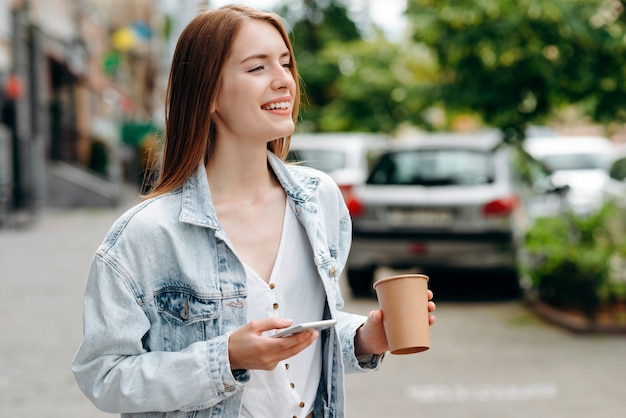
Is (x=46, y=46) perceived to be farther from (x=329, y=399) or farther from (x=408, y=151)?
Answer: (x=329, y=399)

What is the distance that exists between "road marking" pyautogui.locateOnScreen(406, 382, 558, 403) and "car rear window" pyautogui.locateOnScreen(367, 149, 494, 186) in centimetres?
339

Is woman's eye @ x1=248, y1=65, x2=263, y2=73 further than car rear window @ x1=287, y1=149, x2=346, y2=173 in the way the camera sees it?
No

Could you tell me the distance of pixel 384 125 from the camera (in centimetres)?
1975

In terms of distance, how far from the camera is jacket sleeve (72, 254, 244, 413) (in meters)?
1.86

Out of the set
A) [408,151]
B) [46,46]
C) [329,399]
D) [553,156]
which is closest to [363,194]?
[408,151]

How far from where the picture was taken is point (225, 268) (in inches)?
76.8

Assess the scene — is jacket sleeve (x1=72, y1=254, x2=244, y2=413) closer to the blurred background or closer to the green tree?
the blurred background

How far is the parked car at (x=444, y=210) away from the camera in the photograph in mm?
8867

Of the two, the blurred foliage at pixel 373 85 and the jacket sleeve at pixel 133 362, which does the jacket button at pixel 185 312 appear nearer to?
the jacket sleeve at pixel 133 362

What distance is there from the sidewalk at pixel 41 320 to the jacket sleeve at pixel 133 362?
3.63 m

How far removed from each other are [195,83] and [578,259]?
254 inches

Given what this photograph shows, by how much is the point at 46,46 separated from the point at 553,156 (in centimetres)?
1469

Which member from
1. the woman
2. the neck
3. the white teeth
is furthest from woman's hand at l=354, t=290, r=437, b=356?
the white teeth

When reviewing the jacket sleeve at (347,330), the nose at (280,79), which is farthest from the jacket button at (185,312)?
the nose at (280,79)
